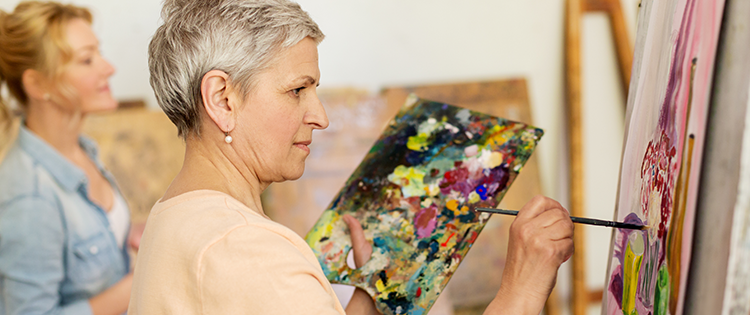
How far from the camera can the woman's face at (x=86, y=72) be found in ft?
6.41

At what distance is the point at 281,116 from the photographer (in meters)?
0.92

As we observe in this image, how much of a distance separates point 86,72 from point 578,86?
212cm

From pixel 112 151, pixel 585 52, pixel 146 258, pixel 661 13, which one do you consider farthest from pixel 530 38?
pixel 146 258

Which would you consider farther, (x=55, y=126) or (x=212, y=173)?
(x=55, y=126)

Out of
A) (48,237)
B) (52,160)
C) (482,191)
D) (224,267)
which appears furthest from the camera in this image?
(52,160)

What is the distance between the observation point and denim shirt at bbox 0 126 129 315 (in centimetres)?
173

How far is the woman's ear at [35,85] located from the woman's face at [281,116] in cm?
139

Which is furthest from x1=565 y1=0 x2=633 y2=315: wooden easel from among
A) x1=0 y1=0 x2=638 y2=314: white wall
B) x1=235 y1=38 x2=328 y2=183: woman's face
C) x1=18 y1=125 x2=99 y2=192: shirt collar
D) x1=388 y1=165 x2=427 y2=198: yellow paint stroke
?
x1=18 y1=125 x2=99 y2=192: shirt collar

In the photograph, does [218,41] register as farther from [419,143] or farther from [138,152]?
[138,152]

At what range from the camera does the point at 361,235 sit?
126 cm

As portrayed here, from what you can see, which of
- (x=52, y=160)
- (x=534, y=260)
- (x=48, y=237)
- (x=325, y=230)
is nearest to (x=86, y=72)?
(x=52, y=160)

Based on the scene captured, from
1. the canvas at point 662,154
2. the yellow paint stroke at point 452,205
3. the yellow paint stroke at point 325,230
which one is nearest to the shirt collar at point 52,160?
the yellow paint stroke at point 325,230

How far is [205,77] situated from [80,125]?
1464 millimetres

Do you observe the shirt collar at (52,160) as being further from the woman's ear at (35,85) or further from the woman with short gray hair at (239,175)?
the woman with short gray hair at (239,175)
